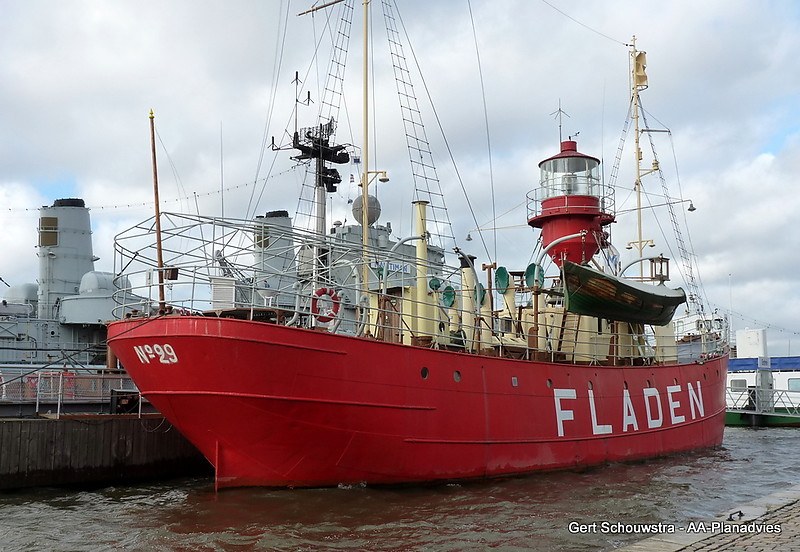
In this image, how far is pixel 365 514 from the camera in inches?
470

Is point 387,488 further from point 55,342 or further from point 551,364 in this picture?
point 55,342

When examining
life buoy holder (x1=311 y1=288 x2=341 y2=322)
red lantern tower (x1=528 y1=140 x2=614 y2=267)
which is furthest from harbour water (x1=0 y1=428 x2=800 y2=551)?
red lantern tower (x1=528 y1=140 x2=614 y2=267)

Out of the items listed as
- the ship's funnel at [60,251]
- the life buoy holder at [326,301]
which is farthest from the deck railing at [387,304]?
the ship's funnel at [60,251]

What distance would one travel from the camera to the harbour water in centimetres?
1056

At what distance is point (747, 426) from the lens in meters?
35.7

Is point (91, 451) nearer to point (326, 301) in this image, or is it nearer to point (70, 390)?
point (70, 390)

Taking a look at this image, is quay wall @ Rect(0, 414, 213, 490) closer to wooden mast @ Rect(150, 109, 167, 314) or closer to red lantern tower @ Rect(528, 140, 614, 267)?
wooden mast @ Rect(150, 109, 167, 314)

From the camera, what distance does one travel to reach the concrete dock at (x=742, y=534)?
8.19m

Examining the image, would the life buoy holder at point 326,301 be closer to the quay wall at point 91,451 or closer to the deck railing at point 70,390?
the quay wall at point 91,451

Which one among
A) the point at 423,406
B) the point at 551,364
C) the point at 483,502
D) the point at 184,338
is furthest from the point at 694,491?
the point at 184,338

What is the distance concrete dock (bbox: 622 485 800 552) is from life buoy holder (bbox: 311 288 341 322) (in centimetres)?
670

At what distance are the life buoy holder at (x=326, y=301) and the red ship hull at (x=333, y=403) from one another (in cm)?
84

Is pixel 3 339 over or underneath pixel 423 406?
over

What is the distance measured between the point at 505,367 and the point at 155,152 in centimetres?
833
